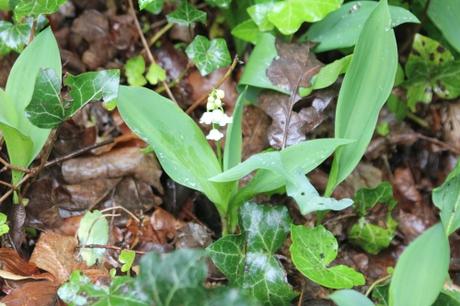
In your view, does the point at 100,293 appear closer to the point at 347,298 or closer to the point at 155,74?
the point at 347,298

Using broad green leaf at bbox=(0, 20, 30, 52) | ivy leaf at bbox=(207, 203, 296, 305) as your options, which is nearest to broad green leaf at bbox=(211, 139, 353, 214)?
ivy leaf at bbox=(207, 203, 296, 305)

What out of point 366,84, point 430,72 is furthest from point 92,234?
point 430,72

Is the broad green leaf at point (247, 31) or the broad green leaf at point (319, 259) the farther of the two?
the broad green leaf at point (247, 31)

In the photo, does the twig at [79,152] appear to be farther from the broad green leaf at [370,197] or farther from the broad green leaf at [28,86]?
the broad green leaf at [370,197]

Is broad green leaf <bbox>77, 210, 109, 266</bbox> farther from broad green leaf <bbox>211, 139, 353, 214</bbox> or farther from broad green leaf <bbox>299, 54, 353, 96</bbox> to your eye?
broad green leaf <bbox>299, 54, 353, 96</bbox>

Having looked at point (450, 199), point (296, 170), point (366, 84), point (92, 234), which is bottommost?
point (92, 234)

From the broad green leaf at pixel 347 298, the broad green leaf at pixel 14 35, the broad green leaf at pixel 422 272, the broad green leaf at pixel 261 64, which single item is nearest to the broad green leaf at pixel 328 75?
the broad green leaf at pixel 261 64
